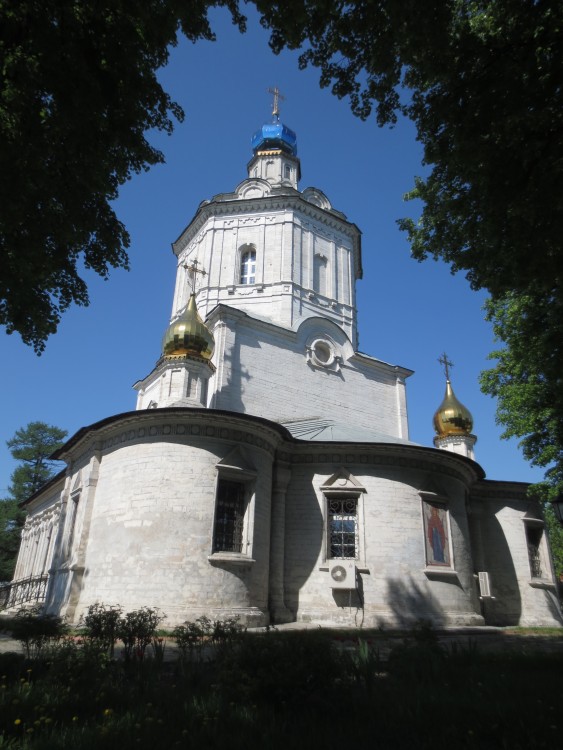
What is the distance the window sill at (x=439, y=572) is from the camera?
47.1ft

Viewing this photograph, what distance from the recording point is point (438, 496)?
606 inches

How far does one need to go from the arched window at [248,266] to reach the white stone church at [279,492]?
3.4 inches

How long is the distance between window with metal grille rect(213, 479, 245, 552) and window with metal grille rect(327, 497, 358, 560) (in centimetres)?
269

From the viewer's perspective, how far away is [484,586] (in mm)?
16219

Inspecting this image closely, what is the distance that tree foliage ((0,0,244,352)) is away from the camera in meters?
6.25

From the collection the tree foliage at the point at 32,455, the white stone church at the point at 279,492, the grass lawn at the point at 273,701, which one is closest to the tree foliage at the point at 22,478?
the tree foliage at the point at 32,455

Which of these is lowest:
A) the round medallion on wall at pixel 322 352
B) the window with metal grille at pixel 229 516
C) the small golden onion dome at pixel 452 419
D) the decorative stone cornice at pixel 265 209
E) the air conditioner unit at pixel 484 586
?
the air conditioner unit at pixel 484 586

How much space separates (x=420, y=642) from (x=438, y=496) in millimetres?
8142

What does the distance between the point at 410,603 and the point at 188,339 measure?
954 cm

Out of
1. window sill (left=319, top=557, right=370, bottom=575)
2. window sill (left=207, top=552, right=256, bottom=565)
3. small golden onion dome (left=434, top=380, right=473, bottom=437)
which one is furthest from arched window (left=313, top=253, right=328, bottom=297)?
window sill (left=207, top=552, right=256, bottom=565)

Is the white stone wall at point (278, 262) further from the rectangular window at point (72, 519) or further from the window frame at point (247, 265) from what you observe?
the rectangular window at point (72, 519)

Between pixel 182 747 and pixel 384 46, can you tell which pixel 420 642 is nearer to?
pixel 182 747

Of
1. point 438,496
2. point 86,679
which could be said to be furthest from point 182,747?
point 438,496

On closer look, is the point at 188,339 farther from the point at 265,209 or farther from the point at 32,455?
the point at 32,455
